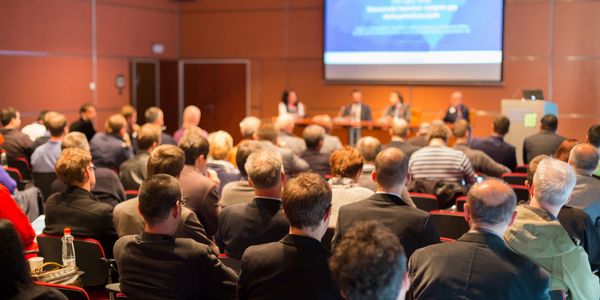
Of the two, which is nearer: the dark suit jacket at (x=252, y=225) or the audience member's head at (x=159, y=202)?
the audience member's head at (x=159, y=202)

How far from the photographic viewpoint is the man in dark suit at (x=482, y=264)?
264cm

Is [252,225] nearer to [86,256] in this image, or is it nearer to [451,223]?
[86,256]

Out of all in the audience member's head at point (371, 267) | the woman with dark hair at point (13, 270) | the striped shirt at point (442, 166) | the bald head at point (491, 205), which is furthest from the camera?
the striped shirt at point (442, 166)

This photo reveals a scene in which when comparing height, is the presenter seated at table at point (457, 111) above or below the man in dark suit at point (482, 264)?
above

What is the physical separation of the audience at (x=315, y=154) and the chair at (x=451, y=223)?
232 cm

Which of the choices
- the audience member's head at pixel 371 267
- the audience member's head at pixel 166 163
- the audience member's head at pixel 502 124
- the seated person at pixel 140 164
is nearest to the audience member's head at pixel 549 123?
the audience member's head at pixel 502 124

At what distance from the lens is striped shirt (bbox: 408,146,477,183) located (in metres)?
5.93

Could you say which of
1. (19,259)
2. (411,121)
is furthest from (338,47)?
(19,259)

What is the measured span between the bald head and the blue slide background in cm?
907

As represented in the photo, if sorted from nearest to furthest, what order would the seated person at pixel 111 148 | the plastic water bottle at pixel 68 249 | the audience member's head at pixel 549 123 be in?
the plastic water bottle at pixel 68 249 < the seated person at pixel 111 148 < the audience member's head at pixel 549 123

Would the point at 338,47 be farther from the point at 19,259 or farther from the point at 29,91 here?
the point at 19,259

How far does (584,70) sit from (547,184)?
27.9ft

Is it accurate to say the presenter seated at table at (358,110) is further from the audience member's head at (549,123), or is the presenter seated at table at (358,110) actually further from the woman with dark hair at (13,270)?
the woman with dark hair at (13,270)

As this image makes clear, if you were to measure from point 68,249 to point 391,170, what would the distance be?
73.3 inches
